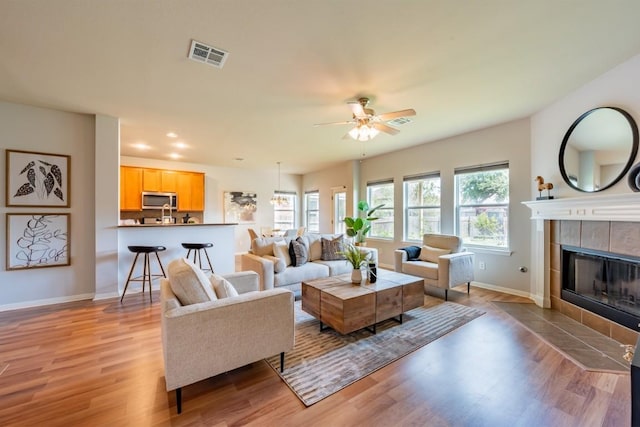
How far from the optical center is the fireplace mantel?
2.47 m

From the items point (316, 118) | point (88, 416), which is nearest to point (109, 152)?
point (316, 118)

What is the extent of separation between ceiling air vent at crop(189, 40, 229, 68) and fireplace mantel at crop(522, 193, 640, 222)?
3.91 m

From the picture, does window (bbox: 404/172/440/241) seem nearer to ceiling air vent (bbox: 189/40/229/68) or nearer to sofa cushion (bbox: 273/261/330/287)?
sofa cushion (bbox: 273/261/330/287)

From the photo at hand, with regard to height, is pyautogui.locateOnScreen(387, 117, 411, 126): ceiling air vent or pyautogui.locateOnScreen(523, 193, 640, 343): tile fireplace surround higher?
pyautogui.locateOnScreen(387, 117, 411, 126): ceiling air vent

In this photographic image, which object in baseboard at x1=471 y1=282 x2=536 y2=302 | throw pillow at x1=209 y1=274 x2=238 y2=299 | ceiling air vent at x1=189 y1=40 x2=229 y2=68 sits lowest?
baseboard at x1=471 y1=282 x2=536 y2=302

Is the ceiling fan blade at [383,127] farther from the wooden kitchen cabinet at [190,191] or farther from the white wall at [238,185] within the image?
the wooden kitchen cabinet at [190,191]

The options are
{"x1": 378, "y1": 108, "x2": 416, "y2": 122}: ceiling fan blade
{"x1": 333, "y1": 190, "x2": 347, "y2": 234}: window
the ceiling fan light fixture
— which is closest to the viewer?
{"x1": 378, "y1": 108, "x2": 416, "y2": 122}: ceiling fan blade

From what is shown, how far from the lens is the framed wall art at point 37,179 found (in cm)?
341

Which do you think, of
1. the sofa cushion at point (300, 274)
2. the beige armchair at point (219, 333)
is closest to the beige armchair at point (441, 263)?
the sofa cushion at point (300, 274)

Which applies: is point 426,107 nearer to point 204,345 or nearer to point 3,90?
point 204,345

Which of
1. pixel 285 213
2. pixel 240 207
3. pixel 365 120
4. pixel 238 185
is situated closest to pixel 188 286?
pixel 365 120

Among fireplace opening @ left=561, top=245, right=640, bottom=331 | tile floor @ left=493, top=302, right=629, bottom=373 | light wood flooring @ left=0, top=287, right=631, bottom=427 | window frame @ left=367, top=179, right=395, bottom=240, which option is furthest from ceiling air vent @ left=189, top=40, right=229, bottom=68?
window frame @ left=367, top=179, right=395, bottom=240

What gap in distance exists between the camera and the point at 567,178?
3275 millimetres

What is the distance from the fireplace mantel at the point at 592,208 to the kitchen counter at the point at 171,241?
15.9 ft
